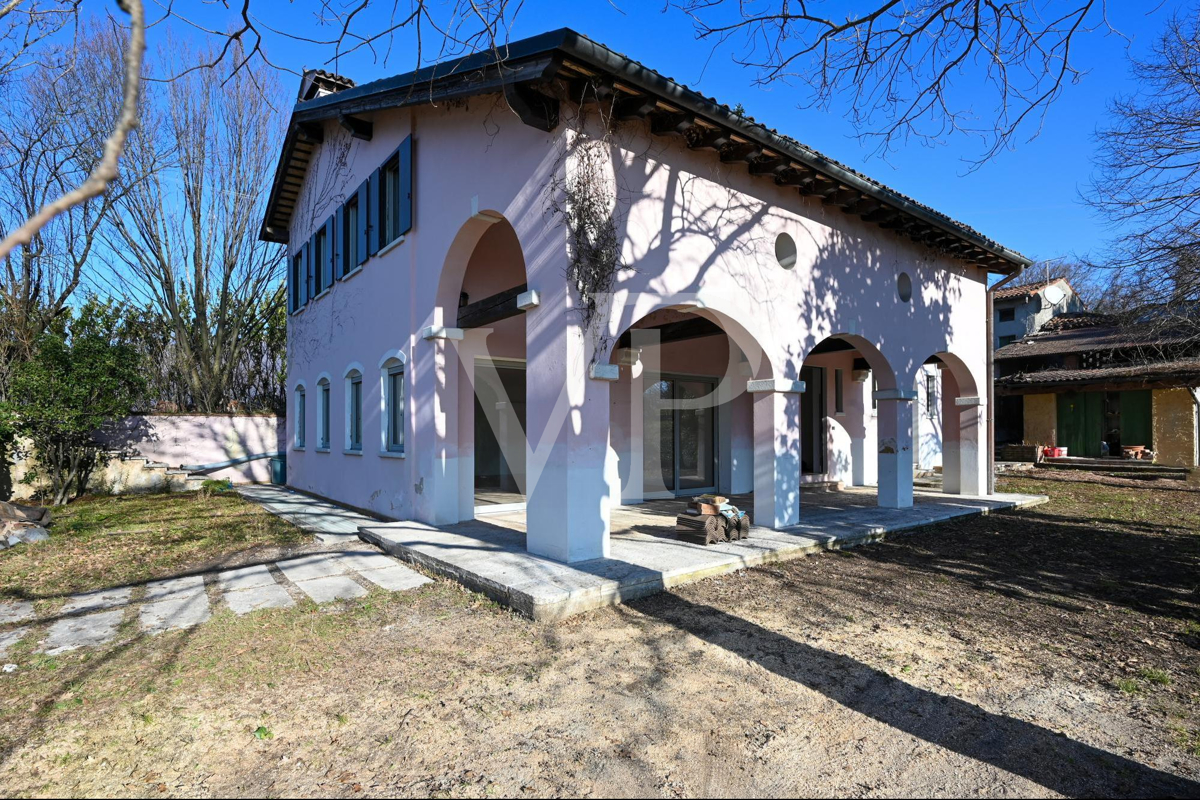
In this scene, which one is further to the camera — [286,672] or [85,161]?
[85,161]

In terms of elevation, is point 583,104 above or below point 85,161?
below

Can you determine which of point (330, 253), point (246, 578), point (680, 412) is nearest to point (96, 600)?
point (246, 578)

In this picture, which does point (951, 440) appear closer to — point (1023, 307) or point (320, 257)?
point (320, 257)

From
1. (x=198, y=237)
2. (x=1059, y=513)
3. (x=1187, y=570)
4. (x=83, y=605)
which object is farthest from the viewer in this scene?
(x=198, y=237)

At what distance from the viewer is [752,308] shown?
7.00 m

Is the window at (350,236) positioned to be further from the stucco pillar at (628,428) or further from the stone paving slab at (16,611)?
the stone paving slab at (16,611)

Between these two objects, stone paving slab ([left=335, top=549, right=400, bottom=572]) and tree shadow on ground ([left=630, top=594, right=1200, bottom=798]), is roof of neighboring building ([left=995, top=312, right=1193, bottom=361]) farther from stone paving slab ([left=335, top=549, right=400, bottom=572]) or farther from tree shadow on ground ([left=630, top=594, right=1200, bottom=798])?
stone paving slab ([left=335, top=549, right=400, bottom=572])

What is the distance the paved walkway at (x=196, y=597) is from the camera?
4.46 metres

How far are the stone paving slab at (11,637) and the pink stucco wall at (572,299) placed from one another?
145 inches

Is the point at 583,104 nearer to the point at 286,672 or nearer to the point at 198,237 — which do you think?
the point at 286,672

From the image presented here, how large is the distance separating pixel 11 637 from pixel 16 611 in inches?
30.7

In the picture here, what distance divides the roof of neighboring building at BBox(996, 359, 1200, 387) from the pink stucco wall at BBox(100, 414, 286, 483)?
2106 cm

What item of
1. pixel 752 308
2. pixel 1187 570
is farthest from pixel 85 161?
pixel 1187 570

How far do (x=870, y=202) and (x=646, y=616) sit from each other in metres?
6.33
